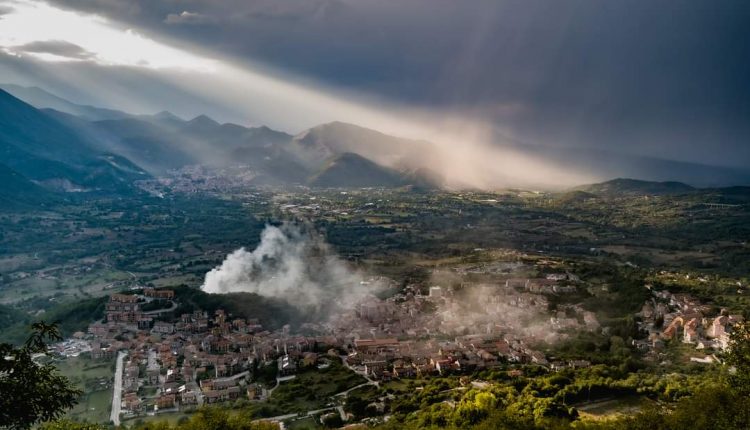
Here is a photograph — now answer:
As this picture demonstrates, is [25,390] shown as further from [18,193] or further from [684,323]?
[18,193]

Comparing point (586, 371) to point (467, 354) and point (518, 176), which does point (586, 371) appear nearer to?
point (467, 354)

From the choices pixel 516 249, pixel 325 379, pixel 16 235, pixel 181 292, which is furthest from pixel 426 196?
pixel 325 379

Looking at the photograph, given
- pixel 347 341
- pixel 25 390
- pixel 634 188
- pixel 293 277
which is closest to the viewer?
pixel 25 390

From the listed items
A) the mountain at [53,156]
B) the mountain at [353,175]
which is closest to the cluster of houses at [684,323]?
the mountain at [353,175]

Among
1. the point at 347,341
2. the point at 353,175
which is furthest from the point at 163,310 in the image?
the point at 353,175

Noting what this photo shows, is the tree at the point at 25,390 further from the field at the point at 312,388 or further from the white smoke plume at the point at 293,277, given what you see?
the white smoke plume at the point at 293,277
